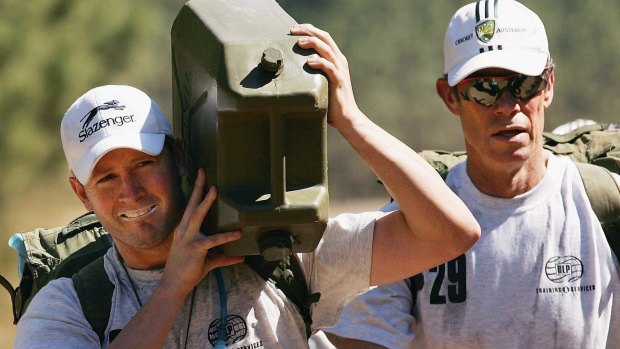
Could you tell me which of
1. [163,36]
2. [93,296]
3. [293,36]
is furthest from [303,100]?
[163,36]

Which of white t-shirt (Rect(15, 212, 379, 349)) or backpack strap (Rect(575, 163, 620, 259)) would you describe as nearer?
white t-shirt (Rect(15, 212, 379, 349))

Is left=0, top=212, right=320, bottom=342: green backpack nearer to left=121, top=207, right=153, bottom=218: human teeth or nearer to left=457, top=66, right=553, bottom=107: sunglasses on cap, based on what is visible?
left=121, top=207, right=153, bottom=218: human teeth

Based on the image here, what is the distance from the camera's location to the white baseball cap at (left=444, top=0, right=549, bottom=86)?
392 cm

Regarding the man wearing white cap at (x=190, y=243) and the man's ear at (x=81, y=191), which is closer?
the man wearing white cap at (x=190, y=243)

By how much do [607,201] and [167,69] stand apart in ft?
23.9

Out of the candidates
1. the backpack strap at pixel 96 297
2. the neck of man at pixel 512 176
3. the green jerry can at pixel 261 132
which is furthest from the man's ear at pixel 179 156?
the neck of man at pixel 512 176

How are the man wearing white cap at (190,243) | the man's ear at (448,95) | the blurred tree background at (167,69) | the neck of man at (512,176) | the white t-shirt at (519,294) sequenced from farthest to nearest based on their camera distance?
1. the blurred tree background at (167,69)
2. the man's ear at (448,95)
3. the neck of man at (512,176)
4. the white t-shirt at (519,294)
5. the man wearing white cap at (190,243)

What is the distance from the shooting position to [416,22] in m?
12.3

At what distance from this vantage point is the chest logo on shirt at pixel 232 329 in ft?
10.2

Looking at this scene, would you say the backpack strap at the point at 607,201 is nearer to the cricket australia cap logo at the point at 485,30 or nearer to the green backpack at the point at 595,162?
the green backpack at the point at 595,162

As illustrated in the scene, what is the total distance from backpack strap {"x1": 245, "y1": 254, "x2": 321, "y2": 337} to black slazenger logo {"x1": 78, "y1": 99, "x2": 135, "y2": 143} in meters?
0.48

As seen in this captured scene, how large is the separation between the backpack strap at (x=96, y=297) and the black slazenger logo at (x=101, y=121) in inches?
14.0

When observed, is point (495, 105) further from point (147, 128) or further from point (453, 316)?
point (147, 128)

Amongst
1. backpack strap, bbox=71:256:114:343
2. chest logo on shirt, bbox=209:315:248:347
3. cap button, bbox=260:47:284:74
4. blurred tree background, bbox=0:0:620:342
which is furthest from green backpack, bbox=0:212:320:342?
blurred tree background, bbox=0:0:620:342
